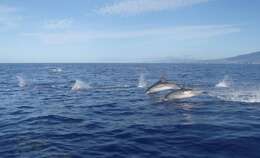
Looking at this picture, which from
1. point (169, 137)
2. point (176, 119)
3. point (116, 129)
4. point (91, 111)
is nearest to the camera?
point (169, 137)

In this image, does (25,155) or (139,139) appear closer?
(25,155)

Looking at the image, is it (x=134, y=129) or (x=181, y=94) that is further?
(x=181, y=94)

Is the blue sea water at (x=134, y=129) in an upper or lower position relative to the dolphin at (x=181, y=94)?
lower

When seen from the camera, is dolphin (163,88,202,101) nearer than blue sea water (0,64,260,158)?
No

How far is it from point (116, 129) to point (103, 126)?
113cm

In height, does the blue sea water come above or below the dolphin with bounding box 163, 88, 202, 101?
below

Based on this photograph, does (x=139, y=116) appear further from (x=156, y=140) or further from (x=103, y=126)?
(x=156, y=140)

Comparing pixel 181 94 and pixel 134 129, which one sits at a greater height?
pixel 181 94

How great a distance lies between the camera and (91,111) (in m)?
23.6

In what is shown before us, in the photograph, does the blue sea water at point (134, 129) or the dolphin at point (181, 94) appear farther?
the dolphin at point (181, 94)

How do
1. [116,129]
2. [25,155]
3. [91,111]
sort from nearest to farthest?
[25,155]
[116,129]
[91,111]

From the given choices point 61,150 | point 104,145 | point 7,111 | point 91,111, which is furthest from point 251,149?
point 7,111

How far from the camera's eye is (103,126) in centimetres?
1839

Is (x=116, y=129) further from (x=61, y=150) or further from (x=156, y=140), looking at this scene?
(x=61, y=150)
